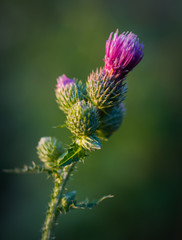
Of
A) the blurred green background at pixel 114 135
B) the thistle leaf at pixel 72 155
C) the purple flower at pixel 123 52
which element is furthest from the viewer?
the blurred green background at pixel 114 135

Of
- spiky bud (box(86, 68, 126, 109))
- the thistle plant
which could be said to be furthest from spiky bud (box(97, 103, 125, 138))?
spiky bud (box(86, 68, 126, 109))

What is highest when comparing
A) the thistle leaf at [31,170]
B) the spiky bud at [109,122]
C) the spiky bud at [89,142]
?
the spiky bud at [109,122]

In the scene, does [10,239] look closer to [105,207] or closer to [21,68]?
[105,207]

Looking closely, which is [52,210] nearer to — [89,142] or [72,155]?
[72,155]

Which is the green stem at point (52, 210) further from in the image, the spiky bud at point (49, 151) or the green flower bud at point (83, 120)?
the green flower bud at point (83, 120)

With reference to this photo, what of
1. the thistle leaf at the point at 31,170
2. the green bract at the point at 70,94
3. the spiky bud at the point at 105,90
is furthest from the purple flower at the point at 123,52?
the thistle leaf at the point at 31,170

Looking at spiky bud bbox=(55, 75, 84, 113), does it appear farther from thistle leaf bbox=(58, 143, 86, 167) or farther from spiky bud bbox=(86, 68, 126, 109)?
thistle leaf bbox=(58, 143, 86, 167)

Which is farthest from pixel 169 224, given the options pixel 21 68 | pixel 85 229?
pixel 21 68
